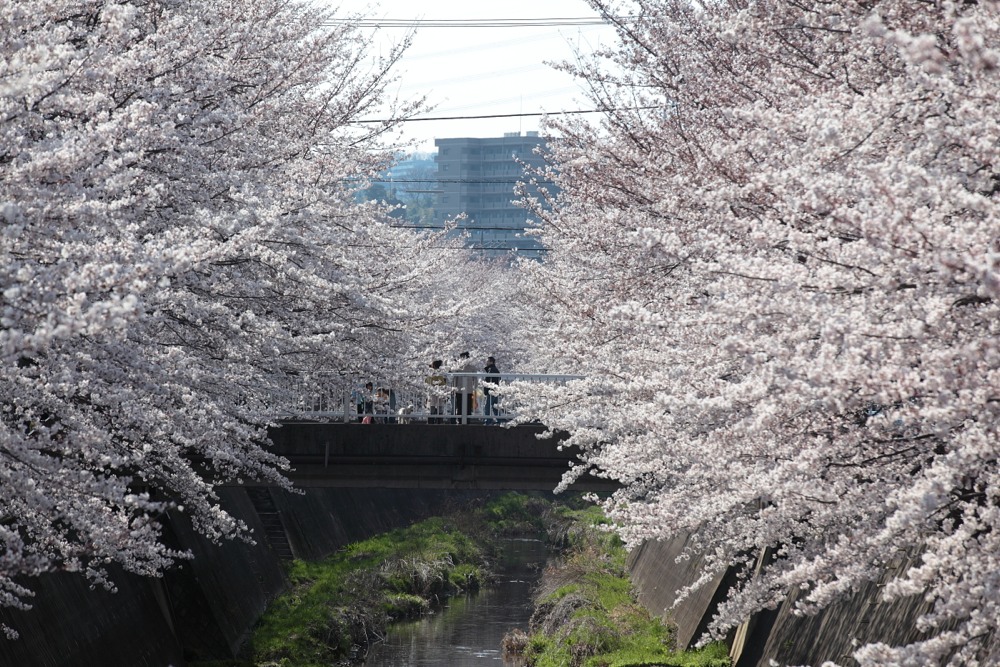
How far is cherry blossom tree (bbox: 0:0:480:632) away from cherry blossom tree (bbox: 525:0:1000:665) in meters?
3.21

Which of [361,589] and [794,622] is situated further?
[361,589]

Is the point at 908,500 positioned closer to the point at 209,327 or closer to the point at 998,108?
the point at 998,108

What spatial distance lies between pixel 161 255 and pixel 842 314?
356 cm

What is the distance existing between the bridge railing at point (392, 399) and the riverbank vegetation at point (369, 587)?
12.0 ft

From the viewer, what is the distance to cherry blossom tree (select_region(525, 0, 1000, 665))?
499 centimetres

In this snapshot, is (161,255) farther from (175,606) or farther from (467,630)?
(467,630)

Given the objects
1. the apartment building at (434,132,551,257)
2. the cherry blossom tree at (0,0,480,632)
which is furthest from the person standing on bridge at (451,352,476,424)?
the apartment building at (434,132,551,257)

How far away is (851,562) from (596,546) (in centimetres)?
2305

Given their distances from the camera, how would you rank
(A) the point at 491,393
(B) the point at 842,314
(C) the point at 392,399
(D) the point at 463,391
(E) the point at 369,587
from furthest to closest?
(E) the point at 369,587 → (C) the point at 392,399 → (D) the point at 463,391 → (A) the point at 491,393 → (B) the point at 842,314

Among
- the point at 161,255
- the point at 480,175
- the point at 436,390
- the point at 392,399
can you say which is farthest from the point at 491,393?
the point at 480,175

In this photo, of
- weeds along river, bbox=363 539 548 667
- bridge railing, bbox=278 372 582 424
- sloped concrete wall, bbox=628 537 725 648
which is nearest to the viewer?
bridge railing, bbox=278 372 582 424

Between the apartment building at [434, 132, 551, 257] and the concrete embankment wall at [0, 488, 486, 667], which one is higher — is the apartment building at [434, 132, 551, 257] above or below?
above

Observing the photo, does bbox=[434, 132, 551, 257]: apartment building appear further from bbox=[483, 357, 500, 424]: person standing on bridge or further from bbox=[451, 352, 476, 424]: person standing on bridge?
bbox=[451, 352, 476, 424]: person standing on bridge

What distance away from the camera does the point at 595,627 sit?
62.7ft
